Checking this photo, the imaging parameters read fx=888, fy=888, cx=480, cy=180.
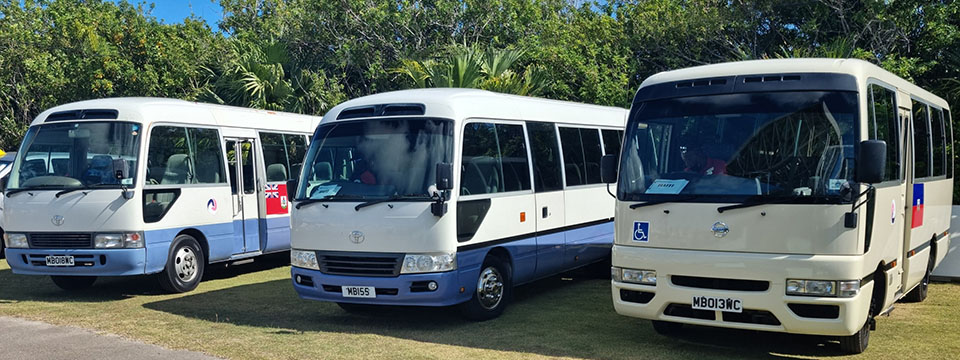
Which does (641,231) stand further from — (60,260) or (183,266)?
(60,260)

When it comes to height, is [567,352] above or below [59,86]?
below

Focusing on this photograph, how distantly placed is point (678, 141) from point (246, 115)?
7.88 m

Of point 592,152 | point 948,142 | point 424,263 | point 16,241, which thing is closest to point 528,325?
point 424,263

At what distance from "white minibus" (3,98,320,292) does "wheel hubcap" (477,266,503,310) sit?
454 cm

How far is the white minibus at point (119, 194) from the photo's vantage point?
10984 millimetres

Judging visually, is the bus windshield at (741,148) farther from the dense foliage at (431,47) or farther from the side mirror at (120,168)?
the dense foliage at (431,47)

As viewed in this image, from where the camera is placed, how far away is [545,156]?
1077cm

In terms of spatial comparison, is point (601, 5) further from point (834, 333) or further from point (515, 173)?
point (834, 333)

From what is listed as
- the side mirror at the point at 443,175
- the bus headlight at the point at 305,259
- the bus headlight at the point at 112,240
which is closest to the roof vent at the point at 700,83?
the side mirror at the point at 443,175

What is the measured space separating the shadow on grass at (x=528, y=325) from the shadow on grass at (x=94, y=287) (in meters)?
1.10

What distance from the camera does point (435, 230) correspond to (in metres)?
8.79

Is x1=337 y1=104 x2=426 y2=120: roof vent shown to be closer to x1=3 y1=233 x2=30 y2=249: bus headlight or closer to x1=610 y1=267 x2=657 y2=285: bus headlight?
x1=610 y1=267 x2=657 y2=285: bus headlight

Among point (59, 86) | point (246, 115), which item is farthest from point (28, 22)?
point (246, 115)

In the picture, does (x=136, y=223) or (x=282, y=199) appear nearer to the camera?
(x=136, y=223)
